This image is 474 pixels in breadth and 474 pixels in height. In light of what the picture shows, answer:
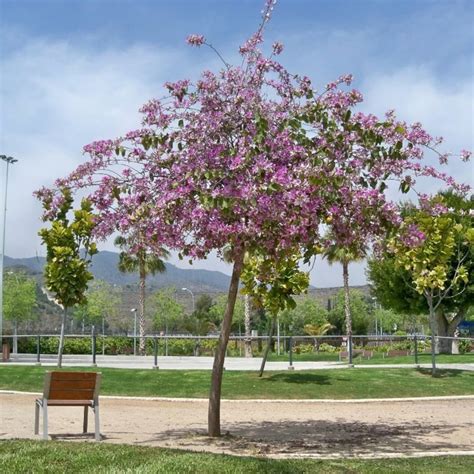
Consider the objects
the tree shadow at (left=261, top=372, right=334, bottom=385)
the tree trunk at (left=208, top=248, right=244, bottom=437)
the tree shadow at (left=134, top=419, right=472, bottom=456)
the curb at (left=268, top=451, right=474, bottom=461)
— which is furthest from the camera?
the tree shadow at (left=261, top=372, right=334, bottom=385)

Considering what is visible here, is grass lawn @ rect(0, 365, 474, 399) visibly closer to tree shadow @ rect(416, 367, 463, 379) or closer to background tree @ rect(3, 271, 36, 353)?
tree shadow @ rect(416, 367, 463, 379)

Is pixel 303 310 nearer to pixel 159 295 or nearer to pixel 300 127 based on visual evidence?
pixel 159 295

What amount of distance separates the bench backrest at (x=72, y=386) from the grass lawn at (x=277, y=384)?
622cm

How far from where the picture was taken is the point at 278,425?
467 inches

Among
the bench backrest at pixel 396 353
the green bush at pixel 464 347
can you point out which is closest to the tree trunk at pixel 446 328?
the bench backrest at pixel 396 353

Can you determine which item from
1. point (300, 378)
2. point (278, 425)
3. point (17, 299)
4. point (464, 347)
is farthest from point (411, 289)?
point (17, 299)

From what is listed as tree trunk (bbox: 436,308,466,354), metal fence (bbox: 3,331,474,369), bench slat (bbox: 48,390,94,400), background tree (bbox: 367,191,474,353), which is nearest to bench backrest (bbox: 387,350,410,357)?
metal fence (bbox: 3,331,474,369)

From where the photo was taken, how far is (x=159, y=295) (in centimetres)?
7725

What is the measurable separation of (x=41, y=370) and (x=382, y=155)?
14105 mm

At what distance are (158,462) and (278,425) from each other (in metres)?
5.39

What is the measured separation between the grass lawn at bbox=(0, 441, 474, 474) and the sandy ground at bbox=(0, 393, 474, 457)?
130cm

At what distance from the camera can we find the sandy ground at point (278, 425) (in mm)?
9508

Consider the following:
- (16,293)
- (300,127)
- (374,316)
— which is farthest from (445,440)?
(374,316)

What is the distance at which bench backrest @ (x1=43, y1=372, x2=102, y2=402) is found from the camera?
9.85m
